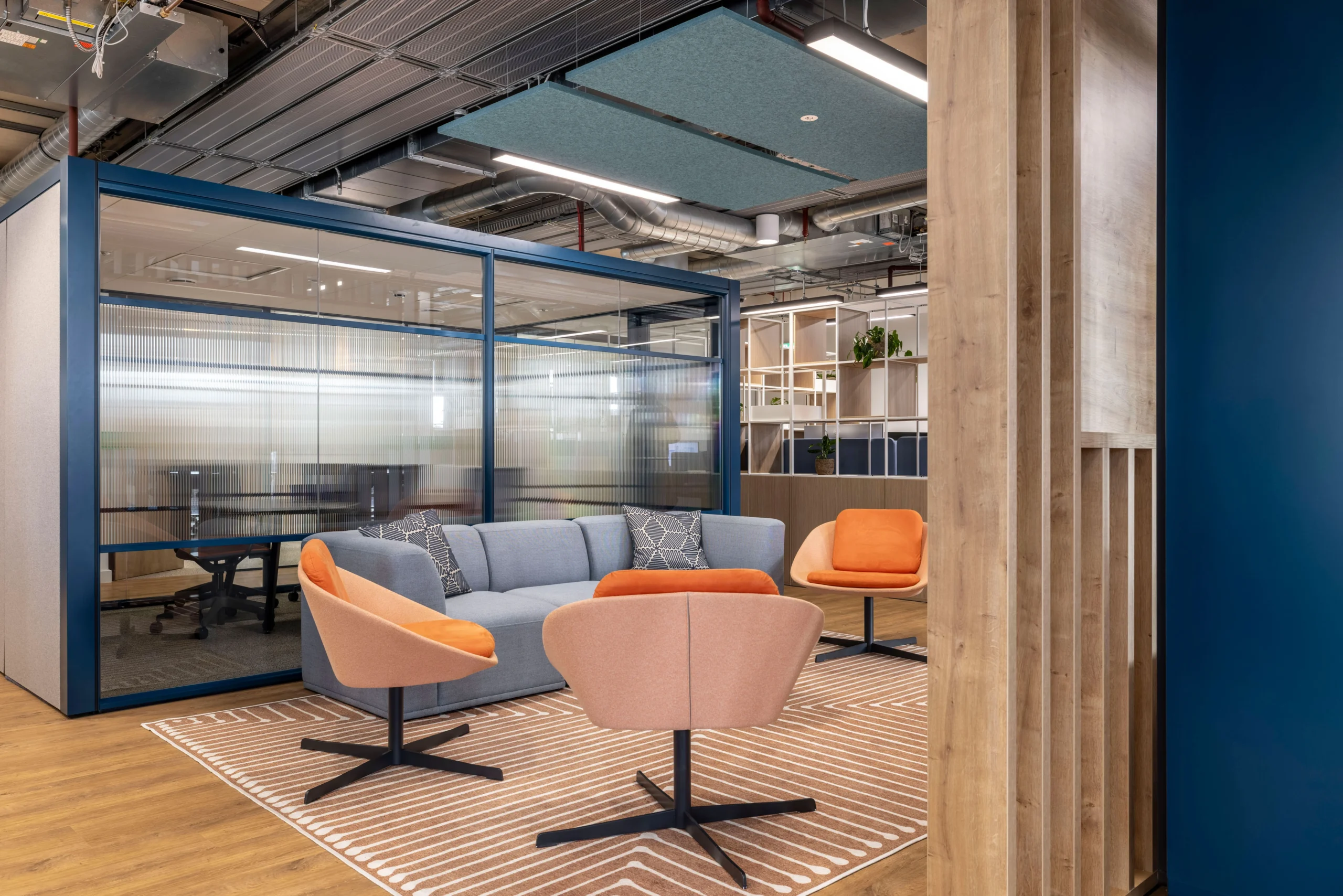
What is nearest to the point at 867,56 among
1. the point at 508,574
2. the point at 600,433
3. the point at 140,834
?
the point at 600,433

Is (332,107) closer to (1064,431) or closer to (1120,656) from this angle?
(1064,431)

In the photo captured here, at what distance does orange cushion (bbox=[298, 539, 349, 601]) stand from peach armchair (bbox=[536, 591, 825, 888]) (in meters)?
1.04

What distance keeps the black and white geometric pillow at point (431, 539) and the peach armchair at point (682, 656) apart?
7.49 ft

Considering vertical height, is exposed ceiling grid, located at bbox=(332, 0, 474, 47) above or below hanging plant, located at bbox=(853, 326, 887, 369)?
above

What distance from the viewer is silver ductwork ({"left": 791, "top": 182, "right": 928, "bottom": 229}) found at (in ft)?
24.7

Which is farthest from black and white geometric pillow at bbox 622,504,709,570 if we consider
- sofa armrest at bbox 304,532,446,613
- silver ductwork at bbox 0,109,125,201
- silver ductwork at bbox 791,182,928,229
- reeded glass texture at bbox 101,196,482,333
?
silver ductwork at bbox 0,109,125,201

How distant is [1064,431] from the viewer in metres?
2.29

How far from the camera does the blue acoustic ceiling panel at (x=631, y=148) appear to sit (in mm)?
4980

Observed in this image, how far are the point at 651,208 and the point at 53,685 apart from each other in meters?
5.29

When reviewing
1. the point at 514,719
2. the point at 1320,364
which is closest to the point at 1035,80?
the point at 1320,364

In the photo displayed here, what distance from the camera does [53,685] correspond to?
450cm

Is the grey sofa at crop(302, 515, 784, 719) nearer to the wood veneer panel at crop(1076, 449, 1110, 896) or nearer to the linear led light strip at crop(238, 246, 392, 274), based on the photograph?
the linear led light strip at crop(238, 246, 392, 274)

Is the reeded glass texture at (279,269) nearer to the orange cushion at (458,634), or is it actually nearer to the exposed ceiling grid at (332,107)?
the exposed ceiling grid at (332,107)

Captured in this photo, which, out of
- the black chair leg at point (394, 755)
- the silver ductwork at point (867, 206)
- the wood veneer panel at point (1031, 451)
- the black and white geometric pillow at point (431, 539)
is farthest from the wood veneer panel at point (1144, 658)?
the silver ductwork at point (867, 206)
